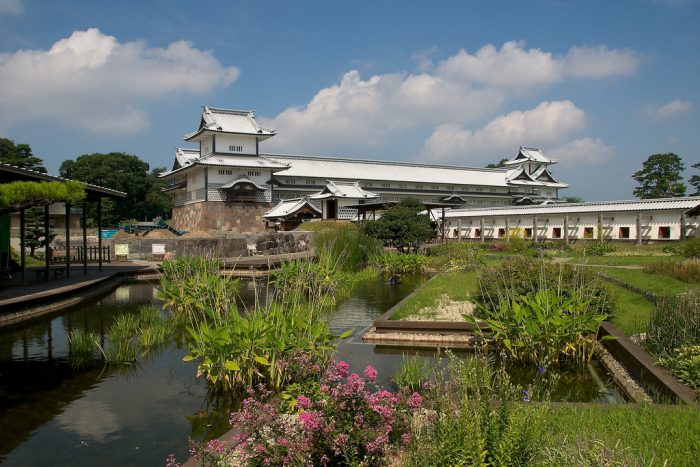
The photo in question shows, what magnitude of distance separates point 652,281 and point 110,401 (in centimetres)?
1265

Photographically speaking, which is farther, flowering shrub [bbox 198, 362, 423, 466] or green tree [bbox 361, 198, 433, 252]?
green tree [bbox 361, 198, 433, 252]

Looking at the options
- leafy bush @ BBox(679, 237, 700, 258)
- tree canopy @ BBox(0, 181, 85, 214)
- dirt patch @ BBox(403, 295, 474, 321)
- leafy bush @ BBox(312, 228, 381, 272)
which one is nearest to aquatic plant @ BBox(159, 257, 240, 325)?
tree canopy @ BBox(0, 181, 85, 214)

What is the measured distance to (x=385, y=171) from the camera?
172 ft

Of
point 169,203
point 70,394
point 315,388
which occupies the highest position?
point 169,203

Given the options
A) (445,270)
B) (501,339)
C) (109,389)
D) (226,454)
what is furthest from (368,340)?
(445,270)

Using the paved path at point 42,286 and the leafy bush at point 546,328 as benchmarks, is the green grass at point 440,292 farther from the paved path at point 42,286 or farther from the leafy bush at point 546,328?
the paved path at point 42,286

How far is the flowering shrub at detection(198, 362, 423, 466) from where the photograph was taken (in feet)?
12.5

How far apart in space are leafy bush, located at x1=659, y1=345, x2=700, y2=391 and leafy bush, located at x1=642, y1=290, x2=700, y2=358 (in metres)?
0.16

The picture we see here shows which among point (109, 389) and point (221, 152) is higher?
point (221, 152)

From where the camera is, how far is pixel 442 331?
9.30 m

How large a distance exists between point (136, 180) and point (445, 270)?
173 ft

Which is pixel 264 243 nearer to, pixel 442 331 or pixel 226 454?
pixel 442 331

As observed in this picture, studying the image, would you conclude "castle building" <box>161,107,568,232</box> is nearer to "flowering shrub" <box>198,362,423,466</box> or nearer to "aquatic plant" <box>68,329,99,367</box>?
"aquatic plant" <box>68,329,99,367</box>

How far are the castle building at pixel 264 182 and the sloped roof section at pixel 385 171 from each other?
9cm
